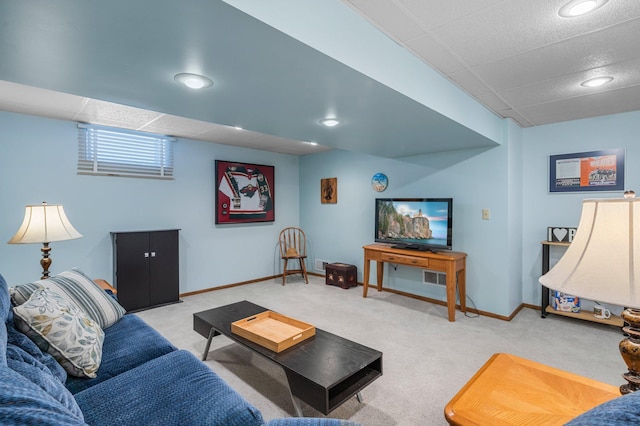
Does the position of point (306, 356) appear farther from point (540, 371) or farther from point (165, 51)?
point (165, 51)

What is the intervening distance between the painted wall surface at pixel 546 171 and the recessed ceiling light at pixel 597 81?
3.69ft

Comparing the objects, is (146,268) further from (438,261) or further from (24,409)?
(24,409)

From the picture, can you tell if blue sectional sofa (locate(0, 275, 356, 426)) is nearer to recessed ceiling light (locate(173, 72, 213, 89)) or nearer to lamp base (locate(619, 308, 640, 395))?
lamp base (locate(619, 308, 640, 395))

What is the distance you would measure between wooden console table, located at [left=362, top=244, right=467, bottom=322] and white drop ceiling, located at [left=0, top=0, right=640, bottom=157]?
55.3 inches

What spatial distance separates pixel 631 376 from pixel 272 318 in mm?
2132

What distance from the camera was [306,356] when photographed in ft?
6.34

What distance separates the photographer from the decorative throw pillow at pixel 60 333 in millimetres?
1494

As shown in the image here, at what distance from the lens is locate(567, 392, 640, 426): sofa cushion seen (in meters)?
0.50

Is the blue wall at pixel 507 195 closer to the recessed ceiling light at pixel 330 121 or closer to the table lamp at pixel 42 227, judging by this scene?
the recessed ceiling light at pixel 330 121

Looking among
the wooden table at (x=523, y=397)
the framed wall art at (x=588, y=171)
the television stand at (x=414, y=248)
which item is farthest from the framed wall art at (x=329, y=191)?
the wooden table at (x=523, y=397)

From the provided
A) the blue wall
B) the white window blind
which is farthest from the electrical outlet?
the white window blind

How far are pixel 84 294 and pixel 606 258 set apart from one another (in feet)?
9.22

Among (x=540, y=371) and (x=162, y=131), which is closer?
(x=540, y=371)

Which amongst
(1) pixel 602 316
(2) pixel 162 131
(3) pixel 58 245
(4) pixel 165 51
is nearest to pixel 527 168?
(1) pixel 602 316
